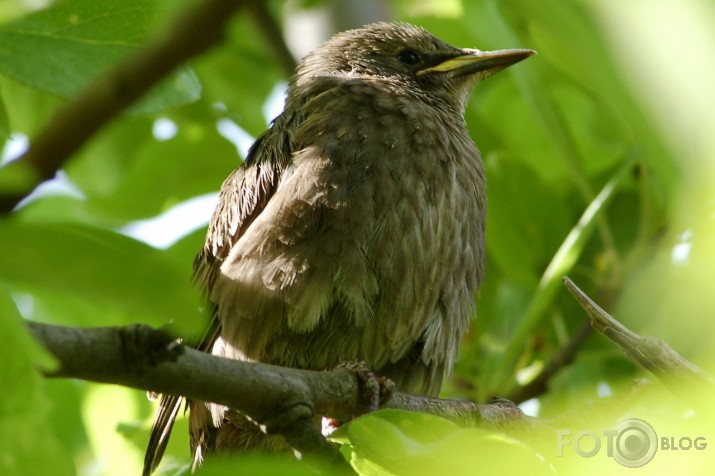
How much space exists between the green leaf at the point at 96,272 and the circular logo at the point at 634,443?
658 millimetres

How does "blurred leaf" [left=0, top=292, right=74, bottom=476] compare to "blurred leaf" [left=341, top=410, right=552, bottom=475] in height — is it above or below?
above

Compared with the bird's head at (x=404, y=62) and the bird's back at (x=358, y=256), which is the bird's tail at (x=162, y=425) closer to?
the bird's back at (x=358, y=256)

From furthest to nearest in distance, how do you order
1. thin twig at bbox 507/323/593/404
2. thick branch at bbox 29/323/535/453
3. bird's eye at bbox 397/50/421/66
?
bird's eye at bbox 397/50/421/66 → thin twig at bbox 507/323/593/404 → thick branch at bbox 29/323/535/453

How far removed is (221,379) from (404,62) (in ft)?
10.6

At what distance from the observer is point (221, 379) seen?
2.25 m

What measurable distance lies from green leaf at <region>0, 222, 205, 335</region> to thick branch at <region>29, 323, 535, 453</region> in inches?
9.9

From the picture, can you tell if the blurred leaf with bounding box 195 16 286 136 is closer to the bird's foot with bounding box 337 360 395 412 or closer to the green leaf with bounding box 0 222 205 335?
the bird's foot with bounding box 337 360 395 412

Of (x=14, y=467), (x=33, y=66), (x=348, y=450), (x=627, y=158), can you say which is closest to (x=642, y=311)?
(x=627, y=158)

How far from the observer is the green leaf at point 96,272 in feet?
3.78

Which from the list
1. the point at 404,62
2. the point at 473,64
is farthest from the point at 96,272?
the point at 404,62

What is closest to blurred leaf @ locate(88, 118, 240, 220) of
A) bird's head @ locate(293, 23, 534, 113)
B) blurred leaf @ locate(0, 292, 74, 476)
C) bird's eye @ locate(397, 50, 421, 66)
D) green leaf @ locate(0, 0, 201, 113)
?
bird's head @ locate(293, 23, 534, 113)

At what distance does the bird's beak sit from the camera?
475 centimetres

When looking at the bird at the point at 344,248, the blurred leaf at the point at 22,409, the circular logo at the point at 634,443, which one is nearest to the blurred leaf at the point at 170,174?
the bird at the point at 344,248

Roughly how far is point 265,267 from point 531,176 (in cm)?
128
